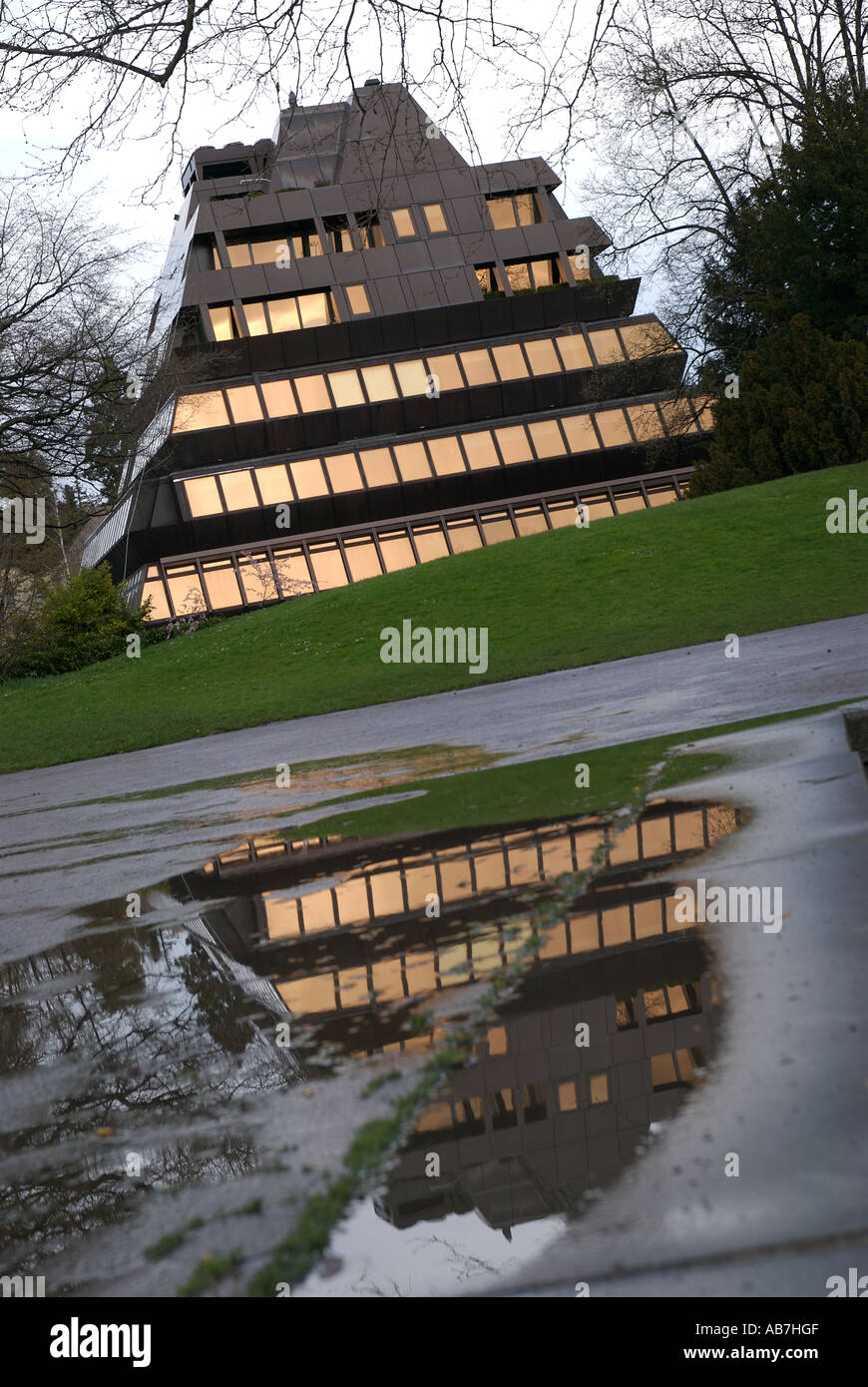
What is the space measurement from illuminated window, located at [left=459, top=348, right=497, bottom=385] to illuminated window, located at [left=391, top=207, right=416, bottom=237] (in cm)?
636

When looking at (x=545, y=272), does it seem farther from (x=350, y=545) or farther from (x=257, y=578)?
(x=257, y=578)

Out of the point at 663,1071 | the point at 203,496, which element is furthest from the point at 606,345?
the point at 663,1071

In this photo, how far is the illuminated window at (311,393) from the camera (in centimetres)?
4438

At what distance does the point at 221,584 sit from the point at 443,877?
3782 centimetres

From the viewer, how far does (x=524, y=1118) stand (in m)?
2.98

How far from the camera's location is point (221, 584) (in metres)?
42.5

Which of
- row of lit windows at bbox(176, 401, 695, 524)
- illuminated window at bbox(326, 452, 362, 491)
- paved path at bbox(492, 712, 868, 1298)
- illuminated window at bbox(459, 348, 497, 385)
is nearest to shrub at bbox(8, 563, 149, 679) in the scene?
row of lit windows at bbox(176, 401, 695, 524)

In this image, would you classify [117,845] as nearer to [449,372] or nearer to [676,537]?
[676,537]

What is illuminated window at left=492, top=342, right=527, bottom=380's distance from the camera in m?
45.7

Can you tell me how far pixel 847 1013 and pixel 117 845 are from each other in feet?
21.0

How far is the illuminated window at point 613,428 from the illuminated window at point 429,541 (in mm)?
7192

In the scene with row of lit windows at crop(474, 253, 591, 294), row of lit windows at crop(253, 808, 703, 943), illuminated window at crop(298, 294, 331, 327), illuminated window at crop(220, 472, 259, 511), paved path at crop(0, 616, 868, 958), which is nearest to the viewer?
row of lit windows at crop(253, 808, 703, 943)

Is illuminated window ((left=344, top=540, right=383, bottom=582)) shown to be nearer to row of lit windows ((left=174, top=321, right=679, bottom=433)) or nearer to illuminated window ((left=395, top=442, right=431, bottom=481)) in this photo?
illuminated window ((left=395, top=442, right=431, bottom=481))
